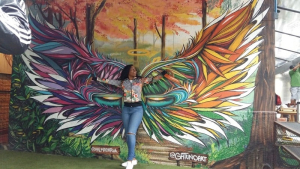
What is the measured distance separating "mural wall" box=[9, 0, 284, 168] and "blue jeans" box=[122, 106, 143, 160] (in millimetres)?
384

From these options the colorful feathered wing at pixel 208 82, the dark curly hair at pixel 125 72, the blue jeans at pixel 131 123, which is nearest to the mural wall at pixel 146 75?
the colorful feathered wing at pixel 208 82

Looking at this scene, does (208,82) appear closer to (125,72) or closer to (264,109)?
(264,109)

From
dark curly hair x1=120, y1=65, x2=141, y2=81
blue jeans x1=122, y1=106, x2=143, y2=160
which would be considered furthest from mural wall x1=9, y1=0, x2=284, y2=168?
blue jeans x1=122, y1=106, x2=143, y2=160

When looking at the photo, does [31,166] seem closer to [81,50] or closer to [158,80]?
[81,50]

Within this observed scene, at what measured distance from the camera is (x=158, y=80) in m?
4.06

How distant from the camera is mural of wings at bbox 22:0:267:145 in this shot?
3.79 metres

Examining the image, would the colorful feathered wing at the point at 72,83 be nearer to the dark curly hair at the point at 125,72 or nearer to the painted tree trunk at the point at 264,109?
the dark curly hair at the point at 125,72

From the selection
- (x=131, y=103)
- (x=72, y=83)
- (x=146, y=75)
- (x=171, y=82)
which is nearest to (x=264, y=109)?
(x=171, y=82)

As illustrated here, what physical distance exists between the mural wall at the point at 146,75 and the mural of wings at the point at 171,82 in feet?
0.05

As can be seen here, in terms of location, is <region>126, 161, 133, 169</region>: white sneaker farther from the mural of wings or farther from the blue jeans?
the mural of wings

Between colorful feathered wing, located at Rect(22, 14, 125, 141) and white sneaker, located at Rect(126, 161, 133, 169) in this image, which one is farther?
colorful feathered wing, located at Rect(22, 14, 125, 141)

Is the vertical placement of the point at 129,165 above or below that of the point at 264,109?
below

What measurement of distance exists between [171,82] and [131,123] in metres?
1.00

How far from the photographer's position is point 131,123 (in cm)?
369
